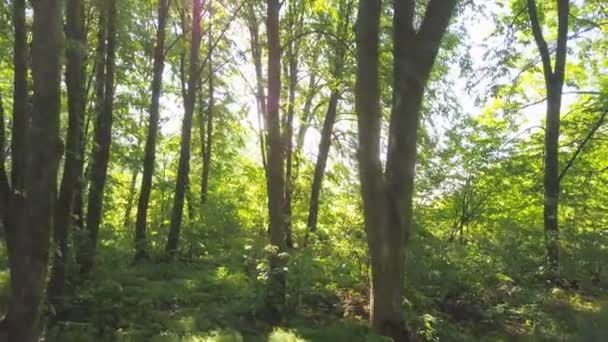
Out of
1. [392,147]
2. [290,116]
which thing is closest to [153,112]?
[290,116]

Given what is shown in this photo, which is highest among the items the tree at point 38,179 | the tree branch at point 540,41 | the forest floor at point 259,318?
the tree branch at point 540,41

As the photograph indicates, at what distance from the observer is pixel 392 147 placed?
23.6ft

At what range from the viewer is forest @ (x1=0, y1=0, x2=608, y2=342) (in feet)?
19.9

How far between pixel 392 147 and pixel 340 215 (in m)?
4.62

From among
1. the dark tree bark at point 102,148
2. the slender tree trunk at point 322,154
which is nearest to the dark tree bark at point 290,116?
the slender tree trunk at point 322,154

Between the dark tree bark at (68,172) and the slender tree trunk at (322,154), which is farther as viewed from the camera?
the slender tree trunk at (322,154)

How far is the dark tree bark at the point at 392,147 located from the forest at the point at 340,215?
0.8 inches

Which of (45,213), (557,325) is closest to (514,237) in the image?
(557,325)

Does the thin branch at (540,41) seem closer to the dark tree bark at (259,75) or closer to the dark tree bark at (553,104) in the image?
the dark tree bark at (553,104)

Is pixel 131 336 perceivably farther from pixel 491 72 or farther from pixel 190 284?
pixel 491 72

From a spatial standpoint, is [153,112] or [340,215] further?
[153,112]

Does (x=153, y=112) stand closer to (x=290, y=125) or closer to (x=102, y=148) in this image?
(x=102, y=148)

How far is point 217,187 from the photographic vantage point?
71.2 ft

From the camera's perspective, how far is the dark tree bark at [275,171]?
827 cm
